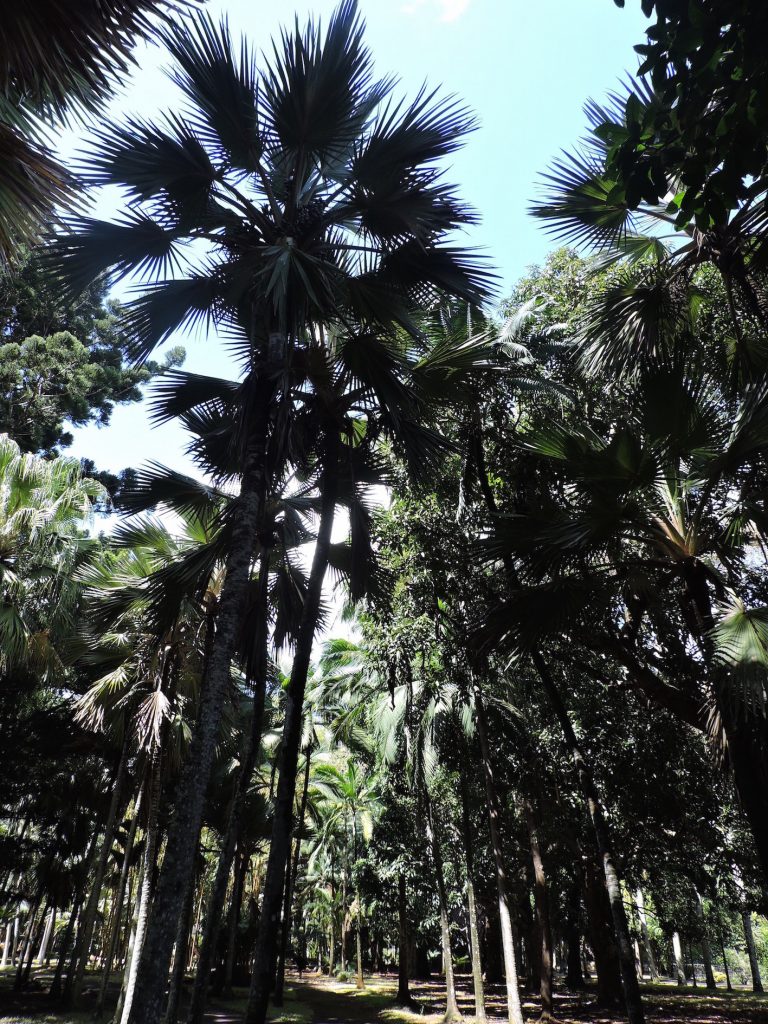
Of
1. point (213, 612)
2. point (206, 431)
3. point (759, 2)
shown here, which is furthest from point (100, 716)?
point (759, 2)

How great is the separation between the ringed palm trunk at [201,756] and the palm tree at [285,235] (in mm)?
20

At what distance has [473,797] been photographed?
1688 centimetres

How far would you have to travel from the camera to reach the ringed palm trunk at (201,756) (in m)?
4.32

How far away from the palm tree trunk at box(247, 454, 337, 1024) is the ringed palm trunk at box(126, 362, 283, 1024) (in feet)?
3.18

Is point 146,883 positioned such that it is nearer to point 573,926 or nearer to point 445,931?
point 445,931

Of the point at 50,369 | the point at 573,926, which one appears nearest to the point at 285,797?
the point at 50,369

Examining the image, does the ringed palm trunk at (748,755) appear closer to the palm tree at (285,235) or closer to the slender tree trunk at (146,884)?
the palm tree at (285,235)

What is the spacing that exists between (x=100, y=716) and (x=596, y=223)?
10530 mm

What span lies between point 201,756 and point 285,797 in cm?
131

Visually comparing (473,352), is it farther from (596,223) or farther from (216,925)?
(216,925)

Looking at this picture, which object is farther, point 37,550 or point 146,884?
point 37,550

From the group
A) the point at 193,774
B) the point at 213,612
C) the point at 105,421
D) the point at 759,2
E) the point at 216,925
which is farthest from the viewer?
the point at 105,421

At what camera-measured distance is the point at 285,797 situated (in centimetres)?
594

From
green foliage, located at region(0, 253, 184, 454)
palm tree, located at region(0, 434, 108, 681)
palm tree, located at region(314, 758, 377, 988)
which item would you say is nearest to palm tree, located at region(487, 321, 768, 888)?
palm tree, located at region(0, 434, 108, 681)
